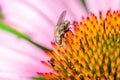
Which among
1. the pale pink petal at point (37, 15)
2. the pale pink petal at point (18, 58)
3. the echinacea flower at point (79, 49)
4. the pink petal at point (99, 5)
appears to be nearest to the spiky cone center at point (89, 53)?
the echinacea flower at point (79, 49)

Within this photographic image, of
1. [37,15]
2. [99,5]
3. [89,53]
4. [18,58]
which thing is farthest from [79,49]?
[99,5]

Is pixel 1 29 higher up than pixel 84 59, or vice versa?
pixel 1 29

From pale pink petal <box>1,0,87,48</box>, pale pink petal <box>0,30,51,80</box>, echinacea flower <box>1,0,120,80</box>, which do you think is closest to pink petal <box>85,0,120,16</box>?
pale pink petal <box>1,0,87,48</box>

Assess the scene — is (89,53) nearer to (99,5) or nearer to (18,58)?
(18,58)

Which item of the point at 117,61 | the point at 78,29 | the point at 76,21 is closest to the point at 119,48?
the point at 117,61

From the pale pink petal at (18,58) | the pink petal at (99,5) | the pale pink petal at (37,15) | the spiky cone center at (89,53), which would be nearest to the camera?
the spiky cone center at (89,53)

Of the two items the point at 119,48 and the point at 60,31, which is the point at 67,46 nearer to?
the point at 60,31

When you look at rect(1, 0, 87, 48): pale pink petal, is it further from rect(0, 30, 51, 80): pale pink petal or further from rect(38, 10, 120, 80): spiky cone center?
rect(38, 10, 120, 80): spiky cone center

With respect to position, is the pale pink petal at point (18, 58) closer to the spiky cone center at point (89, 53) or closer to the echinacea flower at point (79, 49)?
the echinacea flower at point (79, 49)
